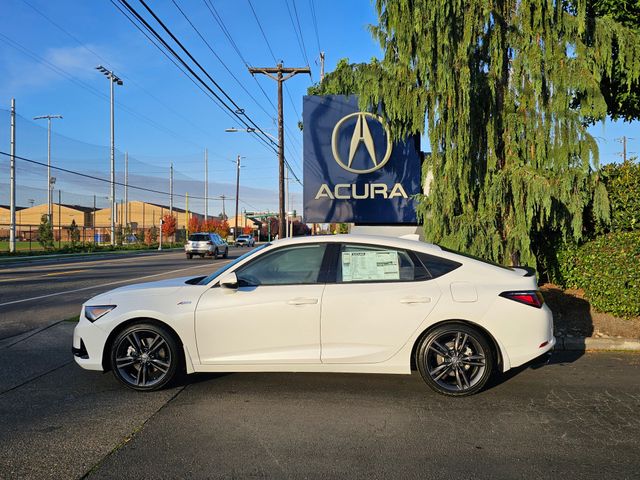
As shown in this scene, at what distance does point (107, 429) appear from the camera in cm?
392

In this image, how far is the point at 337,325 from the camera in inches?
183

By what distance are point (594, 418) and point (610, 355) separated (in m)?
2.56

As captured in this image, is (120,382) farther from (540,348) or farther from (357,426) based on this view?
(540,348)

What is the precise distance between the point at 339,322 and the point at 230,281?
3.58 feet

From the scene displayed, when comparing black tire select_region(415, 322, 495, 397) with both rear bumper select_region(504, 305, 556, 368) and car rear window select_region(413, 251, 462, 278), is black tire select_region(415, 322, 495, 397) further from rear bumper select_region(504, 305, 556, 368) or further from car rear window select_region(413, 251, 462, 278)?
car rear window select_region(413, 251, 462, 278)

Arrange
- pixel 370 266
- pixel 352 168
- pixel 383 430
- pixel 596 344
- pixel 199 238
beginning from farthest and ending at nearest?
pixel 199 238
pixel 352 168
pixel 596 344
pixel 370 266
pixel 383 430

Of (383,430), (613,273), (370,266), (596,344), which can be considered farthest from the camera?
(613,273)

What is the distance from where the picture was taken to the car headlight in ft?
15.9

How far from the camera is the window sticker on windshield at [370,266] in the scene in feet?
16.0

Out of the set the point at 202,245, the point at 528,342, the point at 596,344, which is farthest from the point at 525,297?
the point at 202,245

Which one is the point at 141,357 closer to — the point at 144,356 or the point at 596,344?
the point at 144,356

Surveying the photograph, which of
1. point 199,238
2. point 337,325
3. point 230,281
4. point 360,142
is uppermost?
point 360,142

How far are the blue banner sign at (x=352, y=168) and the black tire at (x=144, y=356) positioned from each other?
8.28m

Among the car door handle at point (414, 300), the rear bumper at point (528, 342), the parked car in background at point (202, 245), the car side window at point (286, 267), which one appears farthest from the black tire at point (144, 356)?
the parked car in background at point (202, 245)
